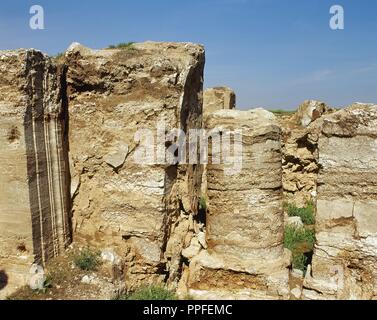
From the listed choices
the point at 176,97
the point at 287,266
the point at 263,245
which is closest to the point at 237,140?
the point at 176,97

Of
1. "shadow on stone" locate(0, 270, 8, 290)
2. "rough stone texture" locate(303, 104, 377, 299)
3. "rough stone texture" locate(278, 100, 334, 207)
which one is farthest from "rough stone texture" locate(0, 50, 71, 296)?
"rough stone texture" locate(278, 100, 334, 207)

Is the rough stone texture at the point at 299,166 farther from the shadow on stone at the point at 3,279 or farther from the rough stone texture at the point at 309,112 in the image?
the shadow on stone at the point at 3,279

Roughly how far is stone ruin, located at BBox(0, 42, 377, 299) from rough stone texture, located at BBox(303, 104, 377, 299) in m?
0.02

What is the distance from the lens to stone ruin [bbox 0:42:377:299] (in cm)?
598

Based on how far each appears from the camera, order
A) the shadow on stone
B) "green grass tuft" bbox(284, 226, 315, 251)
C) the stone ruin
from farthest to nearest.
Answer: "green grass tuft" bbox(284, 226, 315, 251) → the shadow on stone → the stone ruin

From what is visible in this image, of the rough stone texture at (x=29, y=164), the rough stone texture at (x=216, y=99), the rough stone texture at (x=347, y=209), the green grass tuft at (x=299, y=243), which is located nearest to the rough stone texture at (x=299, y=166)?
the green grass tuft at (x=299, y=243)

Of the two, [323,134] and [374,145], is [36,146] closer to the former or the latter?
[323,134]

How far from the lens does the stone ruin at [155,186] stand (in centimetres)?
598

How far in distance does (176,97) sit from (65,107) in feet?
6.41

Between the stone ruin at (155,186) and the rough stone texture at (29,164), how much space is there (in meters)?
0.02

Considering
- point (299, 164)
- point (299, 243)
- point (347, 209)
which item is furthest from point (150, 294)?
point (299, 164)

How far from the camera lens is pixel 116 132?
261 inches
